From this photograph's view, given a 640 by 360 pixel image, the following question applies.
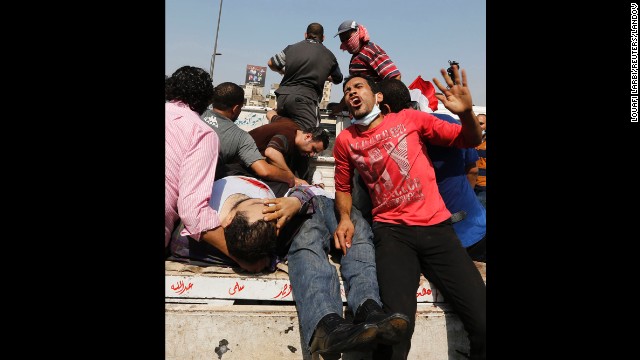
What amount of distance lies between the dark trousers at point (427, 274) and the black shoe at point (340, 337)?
346mm

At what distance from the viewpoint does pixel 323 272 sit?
8.09 feet

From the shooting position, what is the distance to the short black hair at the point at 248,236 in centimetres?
248

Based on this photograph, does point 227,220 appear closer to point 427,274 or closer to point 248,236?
point 248,236

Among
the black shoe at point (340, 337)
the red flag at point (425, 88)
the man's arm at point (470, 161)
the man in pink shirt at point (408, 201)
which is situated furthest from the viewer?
the red flag at point (425, 88)

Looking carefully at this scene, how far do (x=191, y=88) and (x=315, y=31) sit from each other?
2.68 m

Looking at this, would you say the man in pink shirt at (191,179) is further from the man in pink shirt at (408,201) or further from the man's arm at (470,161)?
the man's arm at (470,161)

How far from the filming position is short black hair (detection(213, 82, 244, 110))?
13.0 feet

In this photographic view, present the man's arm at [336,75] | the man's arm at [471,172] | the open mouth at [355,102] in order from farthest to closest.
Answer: the man's arm at [336,75] < the man's arm at [471,172] < the open mouth at [355,102]

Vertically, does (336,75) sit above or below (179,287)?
above

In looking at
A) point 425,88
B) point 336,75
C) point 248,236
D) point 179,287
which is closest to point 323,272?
point 248,236

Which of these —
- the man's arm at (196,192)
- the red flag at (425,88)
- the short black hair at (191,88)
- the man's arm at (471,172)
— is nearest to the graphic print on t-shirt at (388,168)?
the man's arm at (471,172)

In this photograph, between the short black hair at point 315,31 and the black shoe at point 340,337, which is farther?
the short black hair at point 315,31

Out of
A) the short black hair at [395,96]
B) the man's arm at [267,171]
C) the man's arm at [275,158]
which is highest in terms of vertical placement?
the short black hair at [395,96]

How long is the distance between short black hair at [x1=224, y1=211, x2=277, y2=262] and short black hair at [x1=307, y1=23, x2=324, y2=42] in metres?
3.38
